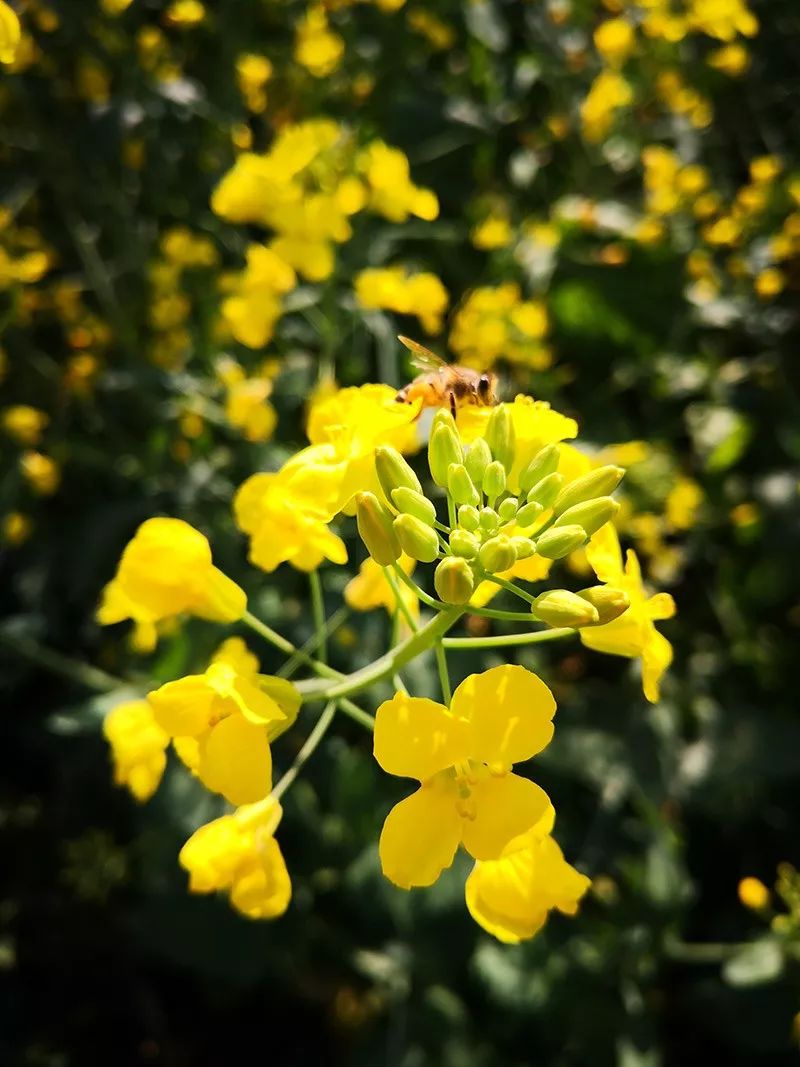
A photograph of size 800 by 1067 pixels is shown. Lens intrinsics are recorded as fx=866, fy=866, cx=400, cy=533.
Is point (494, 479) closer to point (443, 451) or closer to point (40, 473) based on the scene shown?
point (443, 451)

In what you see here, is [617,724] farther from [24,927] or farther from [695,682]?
[24,927]

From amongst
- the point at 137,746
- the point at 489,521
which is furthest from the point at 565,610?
the point at 137,746


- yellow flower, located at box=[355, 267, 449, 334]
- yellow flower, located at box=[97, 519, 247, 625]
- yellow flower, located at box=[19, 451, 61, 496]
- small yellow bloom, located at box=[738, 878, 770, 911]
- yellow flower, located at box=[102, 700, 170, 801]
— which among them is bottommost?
yellow flower, located at box=[19, 451, 61, 496]

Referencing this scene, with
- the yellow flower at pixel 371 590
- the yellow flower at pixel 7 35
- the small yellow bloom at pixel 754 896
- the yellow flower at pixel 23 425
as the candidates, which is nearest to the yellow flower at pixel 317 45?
the yellow flower at pixel 23 425

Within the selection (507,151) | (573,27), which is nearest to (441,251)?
(507,151)

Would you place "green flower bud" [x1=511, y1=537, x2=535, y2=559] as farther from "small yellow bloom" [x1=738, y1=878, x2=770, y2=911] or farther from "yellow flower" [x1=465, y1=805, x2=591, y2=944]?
"small yellow bloom" [x1=738, y1=878, x2=770, y2=911]

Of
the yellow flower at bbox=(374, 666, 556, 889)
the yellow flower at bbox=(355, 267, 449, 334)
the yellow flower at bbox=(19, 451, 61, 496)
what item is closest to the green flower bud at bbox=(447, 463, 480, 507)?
the yellow flower at bbox=(374, 666, 556, 889)

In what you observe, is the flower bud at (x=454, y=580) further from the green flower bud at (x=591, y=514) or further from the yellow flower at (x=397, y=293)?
the yellow flower at (x=397, y=293)
